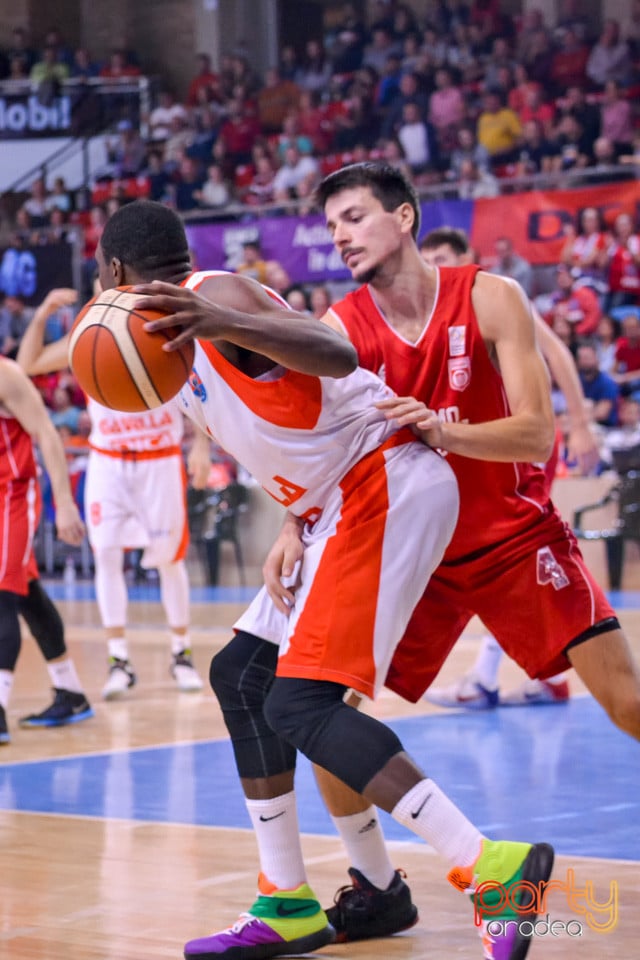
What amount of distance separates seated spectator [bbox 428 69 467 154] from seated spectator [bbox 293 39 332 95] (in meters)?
3.10

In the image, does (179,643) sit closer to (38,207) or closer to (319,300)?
(319,300)

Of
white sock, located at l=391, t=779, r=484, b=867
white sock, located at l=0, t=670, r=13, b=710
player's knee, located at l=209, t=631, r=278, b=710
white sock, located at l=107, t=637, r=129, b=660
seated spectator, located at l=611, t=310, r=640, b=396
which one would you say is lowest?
white sock, located at l=107, t=637, r=129, b=660

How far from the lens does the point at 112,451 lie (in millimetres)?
8523

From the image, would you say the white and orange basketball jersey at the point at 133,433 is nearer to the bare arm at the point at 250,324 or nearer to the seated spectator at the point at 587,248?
the bare arm at the point at 250,324

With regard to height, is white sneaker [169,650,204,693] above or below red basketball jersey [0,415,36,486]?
below

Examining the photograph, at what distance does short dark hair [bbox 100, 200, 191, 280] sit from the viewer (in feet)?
10.5

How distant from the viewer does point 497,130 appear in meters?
17.2

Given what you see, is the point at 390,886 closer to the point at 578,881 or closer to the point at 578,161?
the point at 578,881

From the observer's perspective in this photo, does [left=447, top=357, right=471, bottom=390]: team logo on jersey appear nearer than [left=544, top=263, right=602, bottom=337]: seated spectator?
Yes

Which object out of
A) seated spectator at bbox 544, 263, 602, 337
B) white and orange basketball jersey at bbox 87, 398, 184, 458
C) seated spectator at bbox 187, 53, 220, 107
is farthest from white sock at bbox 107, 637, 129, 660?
seated spectator at bbox 187, 53, 220, 107

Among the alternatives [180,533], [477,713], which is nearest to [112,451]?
[180,533]

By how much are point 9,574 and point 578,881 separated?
3.46 metres

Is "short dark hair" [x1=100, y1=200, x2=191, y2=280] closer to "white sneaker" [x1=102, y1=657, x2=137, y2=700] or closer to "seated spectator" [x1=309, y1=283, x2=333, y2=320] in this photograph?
"white sneaker" [x1=102, y1=657, x2=137, y2=700]

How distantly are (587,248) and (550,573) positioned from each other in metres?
11.0
